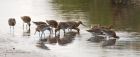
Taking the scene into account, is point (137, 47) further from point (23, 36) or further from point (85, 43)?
point (23, 36)

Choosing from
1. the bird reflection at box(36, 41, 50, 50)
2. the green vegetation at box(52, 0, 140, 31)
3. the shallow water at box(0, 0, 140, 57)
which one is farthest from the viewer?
the green vegetation at box(52, 0, 140, 31)

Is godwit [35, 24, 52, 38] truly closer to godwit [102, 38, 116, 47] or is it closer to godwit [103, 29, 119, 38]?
godwit [103, 29, 119, 38]

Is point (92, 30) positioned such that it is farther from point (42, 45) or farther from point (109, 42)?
point (42, 45)

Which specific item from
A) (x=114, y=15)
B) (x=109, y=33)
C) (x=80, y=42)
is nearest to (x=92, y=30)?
(x=109, y=33)

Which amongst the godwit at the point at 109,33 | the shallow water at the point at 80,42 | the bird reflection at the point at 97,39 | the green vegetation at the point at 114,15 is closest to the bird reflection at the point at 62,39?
the shallow water at the point at 80,42

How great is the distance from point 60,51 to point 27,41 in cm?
230

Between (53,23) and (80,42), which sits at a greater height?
(53,23)

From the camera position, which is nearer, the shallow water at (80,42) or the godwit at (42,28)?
the shallow water at (80,42)

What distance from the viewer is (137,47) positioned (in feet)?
57.0

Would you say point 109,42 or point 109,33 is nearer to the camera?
point 109,42

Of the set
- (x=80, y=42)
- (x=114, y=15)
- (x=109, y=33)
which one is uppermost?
(x=109, y=33)

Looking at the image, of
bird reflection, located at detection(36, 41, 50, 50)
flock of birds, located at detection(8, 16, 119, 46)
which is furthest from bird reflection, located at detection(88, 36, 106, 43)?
bird reflection, located at detection(36, 41, 50, 50)

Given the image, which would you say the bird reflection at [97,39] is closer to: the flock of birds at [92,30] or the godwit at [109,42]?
the flock of birds at [92,30]

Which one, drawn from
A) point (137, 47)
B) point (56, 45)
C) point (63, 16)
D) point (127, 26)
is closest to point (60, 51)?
point (56, 45)
